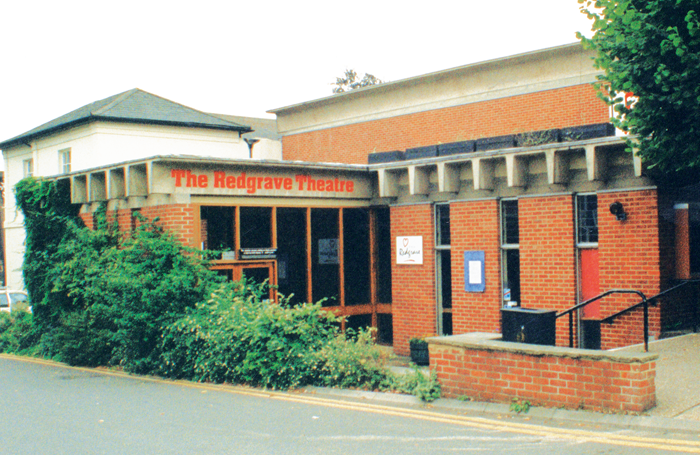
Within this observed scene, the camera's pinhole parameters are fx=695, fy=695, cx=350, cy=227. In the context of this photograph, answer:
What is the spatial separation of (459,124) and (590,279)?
414 inches

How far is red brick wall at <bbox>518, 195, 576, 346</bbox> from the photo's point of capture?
13844mm

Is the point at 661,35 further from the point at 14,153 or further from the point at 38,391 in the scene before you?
the point at 14,153

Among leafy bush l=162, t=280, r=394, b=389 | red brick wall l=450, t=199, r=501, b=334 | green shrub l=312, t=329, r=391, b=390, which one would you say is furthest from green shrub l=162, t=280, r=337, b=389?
red brick wall l=450, t=199, r=501, b=334

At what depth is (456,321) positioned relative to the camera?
51.3 ft

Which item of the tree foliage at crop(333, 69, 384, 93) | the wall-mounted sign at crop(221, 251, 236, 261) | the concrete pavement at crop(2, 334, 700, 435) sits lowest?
the concrete pavement at crop(2, 334, 700, 435)

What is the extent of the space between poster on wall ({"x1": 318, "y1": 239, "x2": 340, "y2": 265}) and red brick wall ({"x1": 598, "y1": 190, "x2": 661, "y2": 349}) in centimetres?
665

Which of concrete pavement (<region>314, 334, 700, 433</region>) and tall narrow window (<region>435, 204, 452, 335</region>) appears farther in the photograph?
tall narrow window (<region>435, 204, 452, 335</region>)

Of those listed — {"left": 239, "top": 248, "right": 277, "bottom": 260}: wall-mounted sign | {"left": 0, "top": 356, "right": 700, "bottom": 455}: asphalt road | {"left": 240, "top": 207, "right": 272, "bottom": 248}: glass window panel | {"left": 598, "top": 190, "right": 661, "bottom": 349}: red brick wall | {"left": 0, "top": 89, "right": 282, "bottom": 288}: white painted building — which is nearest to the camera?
{"left": 0, "top": 356, "right": 700, "bottom": 455}: asphalt road

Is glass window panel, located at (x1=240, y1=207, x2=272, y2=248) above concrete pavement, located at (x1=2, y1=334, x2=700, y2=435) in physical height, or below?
above

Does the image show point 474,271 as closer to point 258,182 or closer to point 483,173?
point 483,173

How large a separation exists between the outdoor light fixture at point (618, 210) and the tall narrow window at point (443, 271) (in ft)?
13.9

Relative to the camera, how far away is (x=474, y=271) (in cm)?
1535

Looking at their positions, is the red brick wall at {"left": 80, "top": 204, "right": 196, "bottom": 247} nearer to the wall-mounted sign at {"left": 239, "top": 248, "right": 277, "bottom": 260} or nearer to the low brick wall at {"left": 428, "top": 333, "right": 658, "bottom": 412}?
the wall-mounted sign at {"left": 239, "top": 248, "right": 277, "bottom": 260}

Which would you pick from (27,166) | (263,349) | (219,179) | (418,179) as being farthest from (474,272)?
(27,166)
